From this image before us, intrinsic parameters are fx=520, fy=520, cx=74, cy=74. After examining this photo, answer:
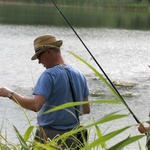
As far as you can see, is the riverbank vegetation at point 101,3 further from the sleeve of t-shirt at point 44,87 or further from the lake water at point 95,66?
the sleeve of t-shirt at point 44,87

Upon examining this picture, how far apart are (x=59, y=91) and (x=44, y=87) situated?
103 millimetres

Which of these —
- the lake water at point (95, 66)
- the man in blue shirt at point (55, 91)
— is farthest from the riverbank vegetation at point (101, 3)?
the man in blue shirt at point (55, 91)

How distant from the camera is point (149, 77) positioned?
15766mm

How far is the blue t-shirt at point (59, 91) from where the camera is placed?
2877 millimetres

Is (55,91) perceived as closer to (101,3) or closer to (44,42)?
(44,42)

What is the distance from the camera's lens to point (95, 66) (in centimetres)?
1708

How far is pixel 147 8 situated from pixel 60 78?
210ft

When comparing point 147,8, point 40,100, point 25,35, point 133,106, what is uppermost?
point 40,100

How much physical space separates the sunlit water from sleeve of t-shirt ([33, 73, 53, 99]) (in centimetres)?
84

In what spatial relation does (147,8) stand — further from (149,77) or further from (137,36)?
(149,77)

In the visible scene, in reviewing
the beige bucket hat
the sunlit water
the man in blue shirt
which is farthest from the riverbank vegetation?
the man in blue shirt

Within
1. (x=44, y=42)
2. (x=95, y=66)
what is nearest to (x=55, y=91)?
(x=44, y=42)

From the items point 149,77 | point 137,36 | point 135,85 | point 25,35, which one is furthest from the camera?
point 137,36

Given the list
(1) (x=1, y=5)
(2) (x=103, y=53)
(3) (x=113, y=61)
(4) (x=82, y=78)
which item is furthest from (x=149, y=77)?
(1) (x=1, y=5)
